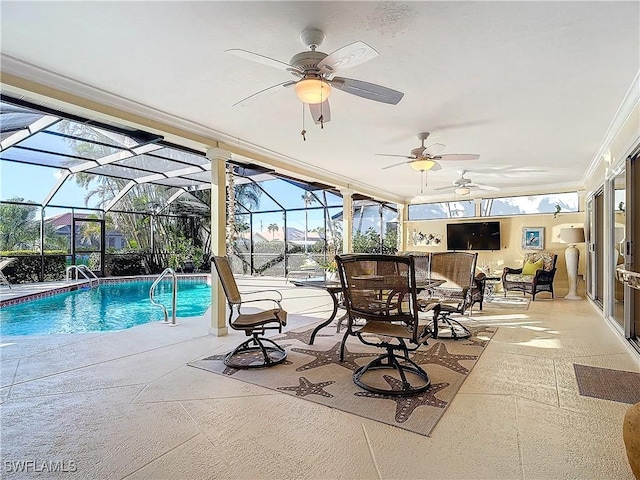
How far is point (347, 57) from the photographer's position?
2270mm

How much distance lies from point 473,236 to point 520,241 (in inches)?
41.8

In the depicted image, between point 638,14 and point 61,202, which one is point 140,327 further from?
point 61,202

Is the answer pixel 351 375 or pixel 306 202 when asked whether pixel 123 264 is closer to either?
pixel 306 202

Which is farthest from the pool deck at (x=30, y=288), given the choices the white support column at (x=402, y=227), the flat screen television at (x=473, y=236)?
the flat screen television at (x=473, y=236)

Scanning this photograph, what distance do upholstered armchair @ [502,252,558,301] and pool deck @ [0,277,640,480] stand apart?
4.00 m

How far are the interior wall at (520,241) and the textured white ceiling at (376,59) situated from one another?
4179 millimetres

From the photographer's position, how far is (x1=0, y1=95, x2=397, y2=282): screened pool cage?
7562 millimetres

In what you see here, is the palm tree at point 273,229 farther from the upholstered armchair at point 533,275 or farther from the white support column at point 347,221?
the upholstered armchair at point 533,275

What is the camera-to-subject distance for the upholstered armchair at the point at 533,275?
24.7ft

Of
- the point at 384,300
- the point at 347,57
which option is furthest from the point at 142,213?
the point at 347,57

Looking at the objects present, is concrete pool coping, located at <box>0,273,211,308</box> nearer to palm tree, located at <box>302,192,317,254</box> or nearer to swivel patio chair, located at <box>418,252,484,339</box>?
palm tree, located at <box>302,192,317,254</box>

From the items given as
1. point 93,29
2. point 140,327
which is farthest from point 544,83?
point 140,327

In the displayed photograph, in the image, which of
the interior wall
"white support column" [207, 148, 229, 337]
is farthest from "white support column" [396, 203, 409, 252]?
"white support column" [207, 148, 229, 337]

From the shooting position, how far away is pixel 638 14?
7.32 feet
